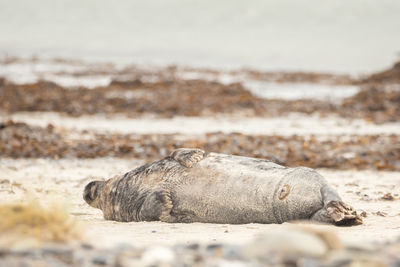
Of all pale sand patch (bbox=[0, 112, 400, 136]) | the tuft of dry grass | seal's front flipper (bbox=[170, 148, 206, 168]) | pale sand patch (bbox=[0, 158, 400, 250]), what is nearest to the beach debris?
pale sand patch (bbox=[0, 158, 400, 250])

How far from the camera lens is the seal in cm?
553

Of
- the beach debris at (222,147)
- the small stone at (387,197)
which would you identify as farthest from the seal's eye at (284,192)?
the beach debris at (222,147)

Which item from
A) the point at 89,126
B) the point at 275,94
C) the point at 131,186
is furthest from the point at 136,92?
the point at 131,186

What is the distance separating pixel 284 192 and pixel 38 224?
2.81m

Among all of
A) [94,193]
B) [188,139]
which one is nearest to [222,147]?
[188,139]

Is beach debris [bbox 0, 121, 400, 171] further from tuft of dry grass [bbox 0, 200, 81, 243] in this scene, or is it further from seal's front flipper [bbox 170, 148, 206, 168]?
tuft of dry grass [bbox 0, 200, 81, 243]

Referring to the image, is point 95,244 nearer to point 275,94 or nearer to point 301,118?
point 301,118

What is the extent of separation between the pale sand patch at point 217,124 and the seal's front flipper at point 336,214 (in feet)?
30.1

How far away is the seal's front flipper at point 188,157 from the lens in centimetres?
606

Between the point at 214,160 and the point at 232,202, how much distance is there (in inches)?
22.7

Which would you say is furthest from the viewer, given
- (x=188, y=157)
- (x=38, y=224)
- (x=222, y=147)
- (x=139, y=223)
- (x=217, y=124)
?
(x=217, y=124)

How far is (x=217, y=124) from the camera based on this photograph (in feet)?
56.1

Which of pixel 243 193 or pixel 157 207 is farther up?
pixel 243 193

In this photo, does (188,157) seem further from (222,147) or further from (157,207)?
(222,147)
